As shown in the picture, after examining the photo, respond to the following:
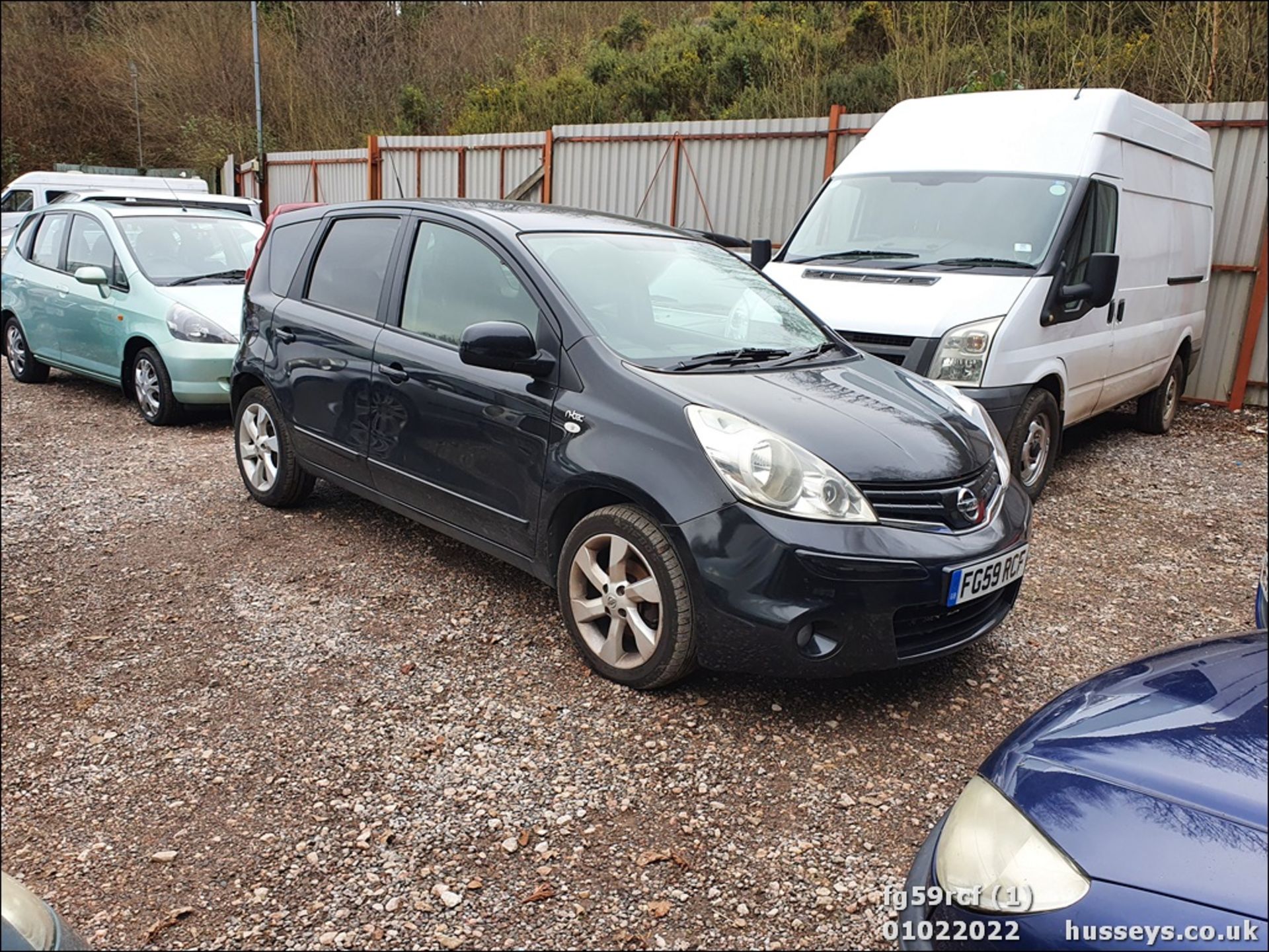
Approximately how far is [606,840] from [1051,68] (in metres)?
12.8

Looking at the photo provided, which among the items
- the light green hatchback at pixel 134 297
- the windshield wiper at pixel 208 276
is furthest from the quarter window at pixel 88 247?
the windshield wiper at pixel 208 276

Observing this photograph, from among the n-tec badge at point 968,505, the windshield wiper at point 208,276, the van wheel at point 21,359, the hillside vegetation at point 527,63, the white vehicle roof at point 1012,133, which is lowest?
the van wheel at point 21,359

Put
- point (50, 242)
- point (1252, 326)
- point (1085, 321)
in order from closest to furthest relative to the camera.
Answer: point (1085, 321)
point (50, 242)
point (1252, 326)

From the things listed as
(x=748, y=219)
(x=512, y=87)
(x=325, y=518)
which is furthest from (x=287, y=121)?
(x=325, y=518)

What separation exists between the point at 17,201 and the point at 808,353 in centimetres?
1441

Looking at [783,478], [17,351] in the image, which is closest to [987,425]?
[783,478]

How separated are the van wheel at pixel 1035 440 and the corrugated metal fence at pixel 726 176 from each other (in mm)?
4299

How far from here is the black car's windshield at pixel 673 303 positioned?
12.3 feet

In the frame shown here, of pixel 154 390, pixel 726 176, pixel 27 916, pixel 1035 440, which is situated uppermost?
pixel 726 176

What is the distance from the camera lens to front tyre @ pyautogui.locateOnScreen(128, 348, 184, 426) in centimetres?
726

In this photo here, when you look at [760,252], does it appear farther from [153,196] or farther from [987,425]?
[153,196]

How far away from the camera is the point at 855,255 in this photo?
616 cm

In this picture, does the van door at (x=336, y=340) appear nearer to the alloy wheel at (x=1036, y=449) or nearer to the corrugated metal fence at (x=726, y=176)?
the alloy wheel at (x=1036, y=449)

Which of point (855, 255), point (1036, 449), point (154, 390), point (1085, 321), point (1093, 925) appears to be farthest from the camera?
point (154, 390)
